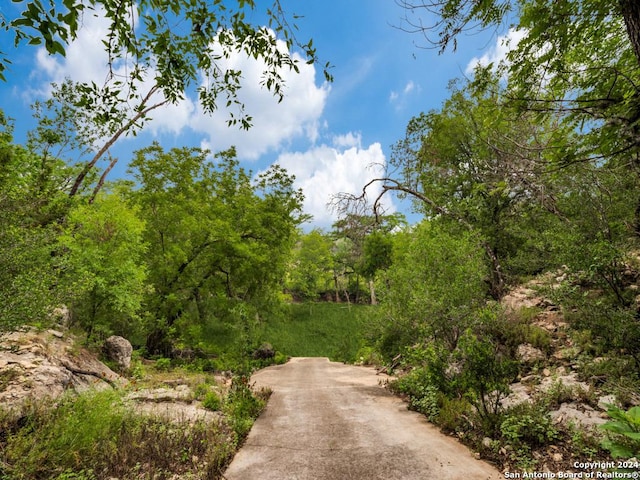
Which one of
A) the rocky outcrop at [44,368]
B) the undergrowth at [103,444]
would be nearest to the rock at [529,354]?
the undergrowth at [103,444]

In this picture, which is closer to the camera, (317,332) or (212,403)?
(212,403)

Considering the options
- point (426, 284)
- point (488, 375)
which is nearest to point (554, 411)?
point (488, 375)

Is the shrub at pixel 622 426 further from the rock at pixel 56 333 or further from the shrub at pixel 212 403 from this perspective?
the rock at pixel 56 333

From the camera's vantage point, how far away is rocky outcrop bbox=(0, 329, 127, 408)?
5199 mm

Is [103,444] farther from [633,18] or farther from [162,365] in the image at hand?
[162,365]

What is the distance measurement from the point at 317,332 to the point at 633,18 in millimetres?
30232

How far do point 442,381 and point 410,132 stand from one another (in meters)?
11.9

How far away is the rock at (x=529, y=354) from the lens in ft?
23.6

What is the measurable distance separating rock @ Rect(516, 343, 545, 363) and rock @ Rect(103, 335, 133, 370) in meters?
11.8

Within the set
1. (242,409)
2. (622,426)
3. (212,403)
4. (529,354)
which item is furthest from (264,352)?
(622,426)

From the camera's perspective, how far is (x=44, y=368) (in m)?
6.13

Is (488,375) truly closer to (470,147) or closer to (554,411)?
(554,411)

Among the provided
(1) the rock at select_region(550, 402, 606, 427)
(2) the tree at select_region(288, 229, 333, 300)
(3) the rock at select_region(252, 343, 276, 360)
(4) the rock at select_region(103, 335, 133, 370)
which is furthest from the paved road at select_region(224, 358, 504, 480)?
(2) the tree at select_region(288, 229, 333, 300)

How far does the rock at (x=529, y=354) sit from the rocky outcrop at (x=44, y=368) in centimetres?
956
